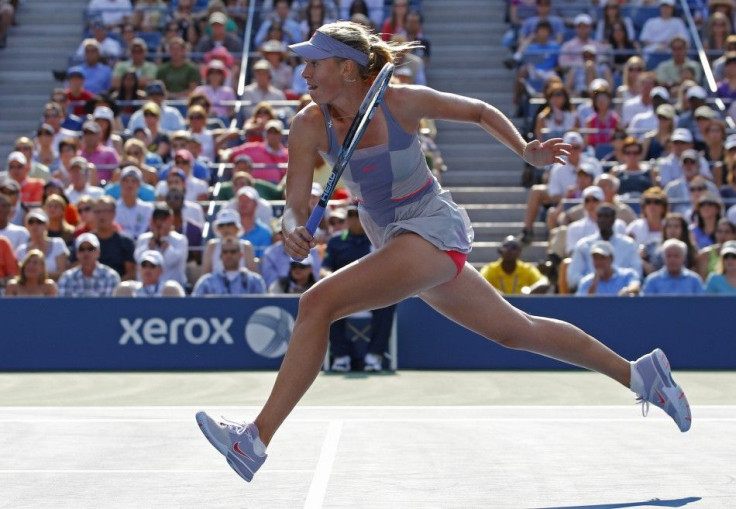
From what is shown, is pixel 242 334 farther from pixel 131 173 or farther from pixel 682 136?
pixel 682 136

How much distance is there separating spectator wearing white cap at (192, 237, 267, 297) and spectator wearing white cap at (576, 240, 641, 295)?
3028 mm

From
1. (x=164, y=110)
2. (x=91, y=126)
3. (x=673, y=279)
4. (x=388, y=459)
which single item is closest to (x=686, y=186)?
(x=673, y=279)

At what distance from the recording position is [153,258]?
1300 cm

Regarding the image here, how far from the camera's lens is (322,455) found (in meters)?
6.68

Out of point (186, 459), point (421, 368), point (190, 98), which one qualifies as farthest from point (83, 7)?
point (186, 459)

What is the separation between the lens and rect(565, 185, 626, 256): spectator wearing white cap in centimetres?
1359

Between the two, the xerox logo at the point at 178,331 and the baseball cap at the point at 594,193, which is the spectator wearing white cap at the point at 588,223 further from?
the xerox logo at the point at 178,331

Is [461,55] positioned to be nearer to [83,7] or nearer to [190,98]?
[190,98]

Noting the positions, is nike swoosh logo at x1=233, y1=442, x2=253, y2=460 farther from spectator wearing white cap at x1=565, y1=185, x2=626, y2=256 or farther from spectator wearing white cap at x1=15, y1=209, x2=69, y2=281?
spectator wearing white cap at x1=565, y1=185, x2=626, y2=256

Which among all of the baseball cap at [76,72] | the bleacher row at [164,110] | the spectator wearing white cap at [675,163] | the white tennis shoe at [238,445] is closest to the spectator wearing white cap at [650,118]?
the spectator wearing white cap at [675,163]

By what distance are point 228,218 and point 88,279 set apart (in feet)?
4.66

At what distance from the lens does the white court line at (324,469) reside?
5387 millimetres

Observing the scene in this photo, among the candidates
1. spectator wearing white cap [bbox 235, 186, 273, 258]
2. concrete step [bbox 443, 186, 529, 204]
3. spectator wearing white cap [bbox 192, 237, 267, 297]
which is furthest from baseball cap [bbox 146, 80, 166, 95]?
spectator wearing white cap [bbox 192, 237, 267, 297]

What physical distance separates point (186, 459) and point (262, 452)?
50.9 inches
